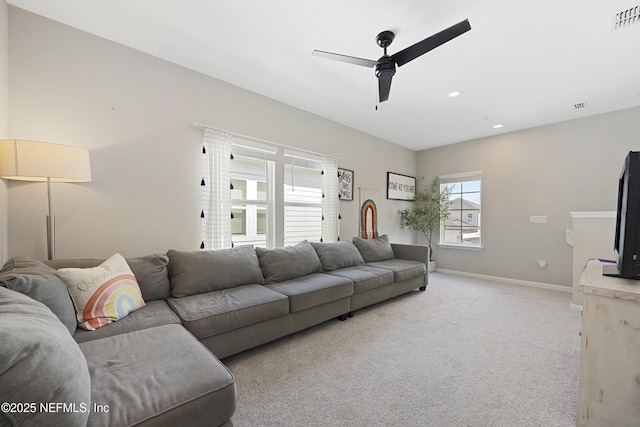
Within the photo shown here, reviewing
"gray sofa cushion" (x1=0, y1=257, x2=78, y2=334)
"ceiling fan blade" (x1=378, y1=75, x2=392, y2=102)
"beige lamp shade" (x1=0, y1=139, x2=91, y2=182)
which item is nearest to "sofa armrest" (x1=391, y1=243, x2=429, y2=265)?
"ceiling fan blade" (x1=378, y1=75, x2=392, y2=102)

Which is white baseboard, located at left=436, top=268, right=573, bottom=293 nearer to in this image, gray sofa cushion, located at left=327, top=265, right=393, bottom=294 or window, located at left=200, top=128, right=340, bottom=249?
gray sofa cushion, located at left=327, top=265, right=393, bottom=294

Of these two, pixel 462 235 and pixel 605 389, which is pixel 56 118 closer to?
pixel 605 389

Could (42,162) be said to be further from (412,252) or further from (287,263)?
(412,252)

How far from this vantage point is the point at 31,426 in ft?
2.21

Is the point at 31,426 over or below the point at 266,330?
over

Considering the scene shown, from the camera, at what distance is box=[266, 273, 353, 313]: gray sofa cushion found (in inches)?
92.6

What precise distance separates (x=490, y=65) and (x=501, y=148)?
267 centimetres

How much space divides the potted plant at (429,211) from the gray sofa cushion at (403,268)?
1507 mm

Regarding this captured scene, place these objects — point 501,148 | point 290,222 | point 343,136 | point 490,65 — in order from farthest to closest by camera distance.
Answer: point 501,148
point 343,136
point 290,222
point 490,65

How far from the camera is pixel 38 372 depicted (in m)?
0.71

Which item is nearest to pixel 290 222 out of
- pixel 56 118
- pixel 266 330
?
pixel 266 330

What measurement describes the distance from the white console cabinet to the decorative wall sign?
161 inches

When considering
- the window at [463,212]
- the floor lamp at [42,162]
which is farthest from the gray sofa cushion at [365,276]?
the window at [463,212]

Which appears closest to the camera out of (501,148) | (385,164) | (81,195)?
(81,195)
